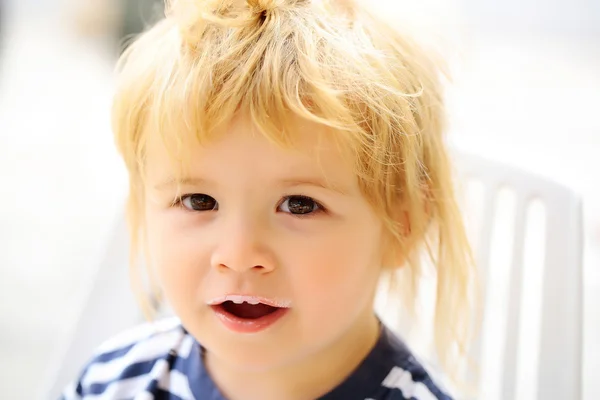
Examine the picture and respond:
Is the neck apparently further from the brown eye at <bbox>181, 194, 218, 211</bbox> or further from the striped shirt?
the brown eye at <bbox>181, 194, 218, 211</bbox>

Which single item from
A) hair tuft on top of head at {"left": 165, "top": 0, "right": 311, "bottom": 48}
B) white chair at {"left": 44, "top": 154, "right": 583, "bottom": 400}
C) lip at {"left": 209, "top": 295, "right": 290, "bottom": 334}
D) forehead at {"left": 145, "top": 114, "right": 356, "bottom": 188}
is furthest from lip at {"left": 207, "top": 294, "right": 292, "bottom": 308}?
white chair at {"left": 44, "top": 154, "right": 583, "bottom": 400}

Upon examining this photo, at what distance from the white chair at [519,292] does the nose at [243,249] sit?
34 cm

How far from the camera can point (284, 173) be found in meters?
0.54

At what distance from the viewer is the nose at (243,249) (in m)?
0.53

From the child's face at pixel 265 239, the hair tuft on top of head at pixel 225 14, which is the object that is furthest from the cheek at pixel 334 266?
the hair tuft on top of head at pixel 225 14

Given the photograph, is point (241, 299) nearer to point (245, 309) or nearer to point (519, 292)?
point (245, 309)

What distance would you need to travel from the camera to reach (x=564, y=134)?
179 centimetres

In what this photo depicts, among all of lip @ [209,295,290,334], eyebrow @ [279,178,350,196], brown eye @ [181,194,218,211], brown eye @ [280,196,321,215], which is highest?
eyebrow @ [279,178,350,196]

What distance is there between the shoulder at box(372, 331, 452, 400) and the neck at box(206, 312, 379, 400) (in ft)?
0.09

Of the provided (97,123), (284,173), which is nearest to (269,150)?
(284,173)

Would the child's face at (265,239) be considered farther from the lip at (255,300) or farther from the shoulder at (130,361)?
the shoulder at (130,361)

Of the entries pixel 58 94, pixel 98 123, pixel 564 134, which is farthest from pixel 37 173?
pixel 564 134

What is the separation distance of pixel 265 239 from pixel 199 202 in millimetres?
75

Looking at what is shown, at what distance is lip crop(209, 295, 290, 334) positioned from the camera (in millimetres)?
553
